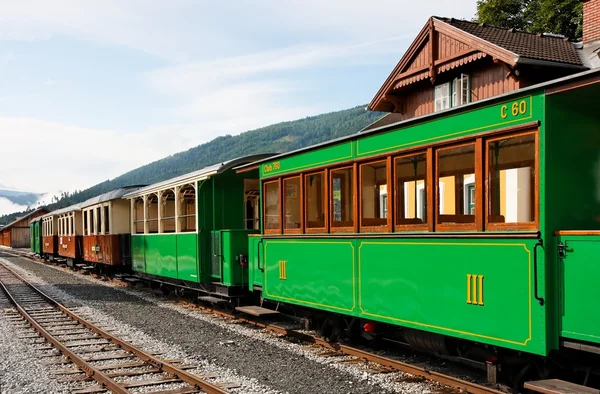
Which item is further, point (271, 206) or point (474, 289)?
point (271, 206)

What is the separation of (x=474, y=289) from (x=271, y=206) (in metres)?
4.55

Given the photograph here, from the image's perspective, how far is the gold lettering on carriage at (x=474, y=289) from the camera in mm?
5707

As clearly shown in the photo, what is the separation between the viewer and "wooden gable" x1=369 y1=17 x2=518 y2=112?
16.9 m

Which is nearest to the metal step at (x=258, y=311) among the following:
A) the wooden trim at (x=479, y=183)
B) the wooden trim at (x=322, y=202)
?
the wooden trim at (x=322, y=202)

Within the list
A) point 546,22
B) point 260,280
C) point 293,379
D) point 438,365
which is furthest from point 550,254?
point 546,22

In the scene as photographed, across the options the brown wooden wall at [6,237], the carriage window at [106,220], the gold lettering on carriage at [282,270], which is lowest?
the brown wooden wall at [6,237]

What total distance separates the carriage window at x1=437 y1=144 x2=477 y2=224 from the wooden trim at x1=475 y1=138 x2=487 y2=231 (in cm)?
9

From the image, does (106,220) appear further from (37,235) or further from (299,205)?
(37,235)

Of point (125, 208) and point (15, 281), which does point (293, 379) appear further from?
point (15, 281)

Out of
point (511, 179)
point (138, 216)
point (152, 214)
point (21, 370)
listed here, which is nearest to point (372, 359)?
point (511, 179)

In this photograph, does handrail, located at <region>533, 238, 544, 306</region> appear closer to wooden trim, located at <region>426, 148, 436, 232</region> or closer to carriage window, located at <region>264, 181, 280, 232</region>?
wooden trim, located at <region>426, 148, 436, 232</region>

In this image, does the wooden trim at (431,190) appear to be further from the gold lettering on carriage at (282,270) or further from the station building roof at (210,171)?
the station building roof at (210,171)

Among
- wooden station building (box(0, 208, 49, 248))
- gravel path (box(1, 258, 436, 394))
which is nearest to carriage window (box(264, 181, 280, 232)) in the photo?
gravel path (box(1, 258, 436, 394))

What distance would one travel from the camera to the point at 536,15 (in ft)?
88.2
